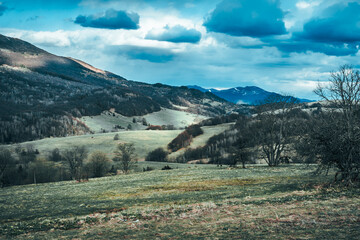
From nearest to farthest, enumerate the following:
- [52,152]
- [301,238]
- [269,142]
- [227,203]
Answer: [301,238], [227,203], [269,142], [52,152]

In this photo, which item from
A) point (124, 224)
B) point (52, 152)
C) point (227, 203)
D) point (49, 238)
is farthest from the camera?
point (52, 152)

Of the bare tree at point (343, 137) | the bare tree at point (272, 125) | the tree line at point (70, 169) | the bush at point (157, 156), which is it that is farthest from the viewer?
the bush at point (157, 156)

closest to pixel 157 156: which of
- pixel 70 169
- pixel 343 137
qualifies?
pixel 70 169

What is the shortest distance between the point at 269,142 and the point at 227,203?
4377 cm

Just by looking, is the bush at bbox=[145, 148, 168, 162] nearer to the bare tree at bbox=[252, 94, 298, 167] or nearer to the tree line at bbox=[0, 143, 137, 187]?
the tree line at bbox=[0, 143, 137, 187]

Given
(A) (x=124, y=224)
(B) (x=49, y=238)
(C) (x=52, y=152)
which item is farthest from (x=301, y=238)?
(C) (x=52, y=152)

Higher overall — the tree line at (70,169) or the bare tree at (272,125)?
the bare tree at (272,125)

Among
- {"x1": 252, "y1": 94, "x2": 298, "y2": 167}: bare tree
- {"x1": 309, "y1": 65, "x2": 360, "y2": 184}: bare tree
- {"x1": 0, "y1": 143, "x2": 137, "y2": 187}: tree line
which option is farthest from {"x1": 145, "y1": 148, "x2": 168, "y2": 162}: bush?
{"x1": 309, "y1": 65, "x2": 360, "y2": 184}: bare tree

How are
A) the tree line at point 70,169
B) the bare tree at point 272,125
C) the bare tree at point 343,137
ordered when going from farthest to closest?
the tree line at point 70,169 → the bare tree at point 272,125 → the bare tree at point 343,137

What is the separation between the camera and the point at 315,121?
34594 mm

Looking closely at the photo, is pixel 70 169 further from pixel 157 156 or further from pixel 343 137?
pixel 343 137

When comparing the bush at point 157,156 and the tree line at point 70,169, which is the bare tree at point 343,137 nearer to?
the tree line at point 70,169

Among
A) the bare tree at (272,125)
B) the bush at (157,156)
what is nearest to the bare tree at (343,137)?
the bare tree at (272,125)

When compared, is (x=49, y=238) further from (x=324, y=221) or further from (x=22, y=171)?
(x=22, y=171)
